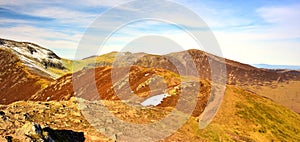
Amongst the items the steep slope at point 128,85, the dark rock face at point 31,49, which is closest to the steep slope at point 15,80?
the steep slope at point 128,85

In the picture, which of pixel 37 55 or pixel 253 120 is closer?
pixel 253 120

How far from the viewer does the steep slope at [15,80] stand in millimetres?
95812

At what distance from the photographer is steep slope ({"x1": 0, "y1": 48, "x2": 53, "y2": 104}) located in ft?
314

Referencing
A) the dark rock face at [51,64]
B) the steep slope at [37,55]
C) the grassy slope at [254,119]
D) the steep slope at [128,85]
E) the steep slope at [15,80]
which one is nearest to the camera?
the grassy slope at [254,119]

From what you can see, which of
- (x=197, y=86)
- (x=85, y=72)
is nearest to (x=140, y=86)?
(x=197, y=86)

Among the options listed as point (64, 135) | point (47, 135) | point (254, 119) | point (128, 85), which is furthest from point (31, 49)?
point (47, 135)

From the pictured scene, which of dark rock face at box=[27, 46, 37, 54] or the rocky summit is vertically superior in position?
dark rock face at box=[27, 46, 37, 54]

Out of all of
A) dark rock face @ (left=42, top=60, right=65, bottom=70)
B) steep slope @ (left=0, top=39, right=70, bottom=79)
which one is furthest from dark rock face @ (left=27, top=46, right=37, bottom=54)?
dark rock face @ (left=42, top=60, right=65, bottom=70)

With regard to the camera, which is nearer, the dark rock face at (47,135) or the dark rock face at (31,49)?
the dark rock face at (47,135)

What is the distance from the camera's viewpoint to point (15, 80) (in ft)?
377

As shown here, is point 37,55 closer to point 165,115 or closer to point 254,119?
point 254,119

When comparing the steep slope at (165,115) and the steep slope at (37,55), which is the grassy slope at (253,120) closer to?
the steep slope at (165,115)

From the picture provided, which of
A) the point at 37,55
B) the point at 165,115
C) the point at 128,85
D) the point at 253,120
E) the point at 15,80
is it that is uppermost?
the point at 37,55

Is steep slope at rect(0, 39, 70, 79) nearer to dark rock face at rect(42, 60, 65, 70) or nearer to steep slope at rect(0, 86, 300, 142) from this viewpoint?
dark rock face at rect(42, 60, 65, 70)
